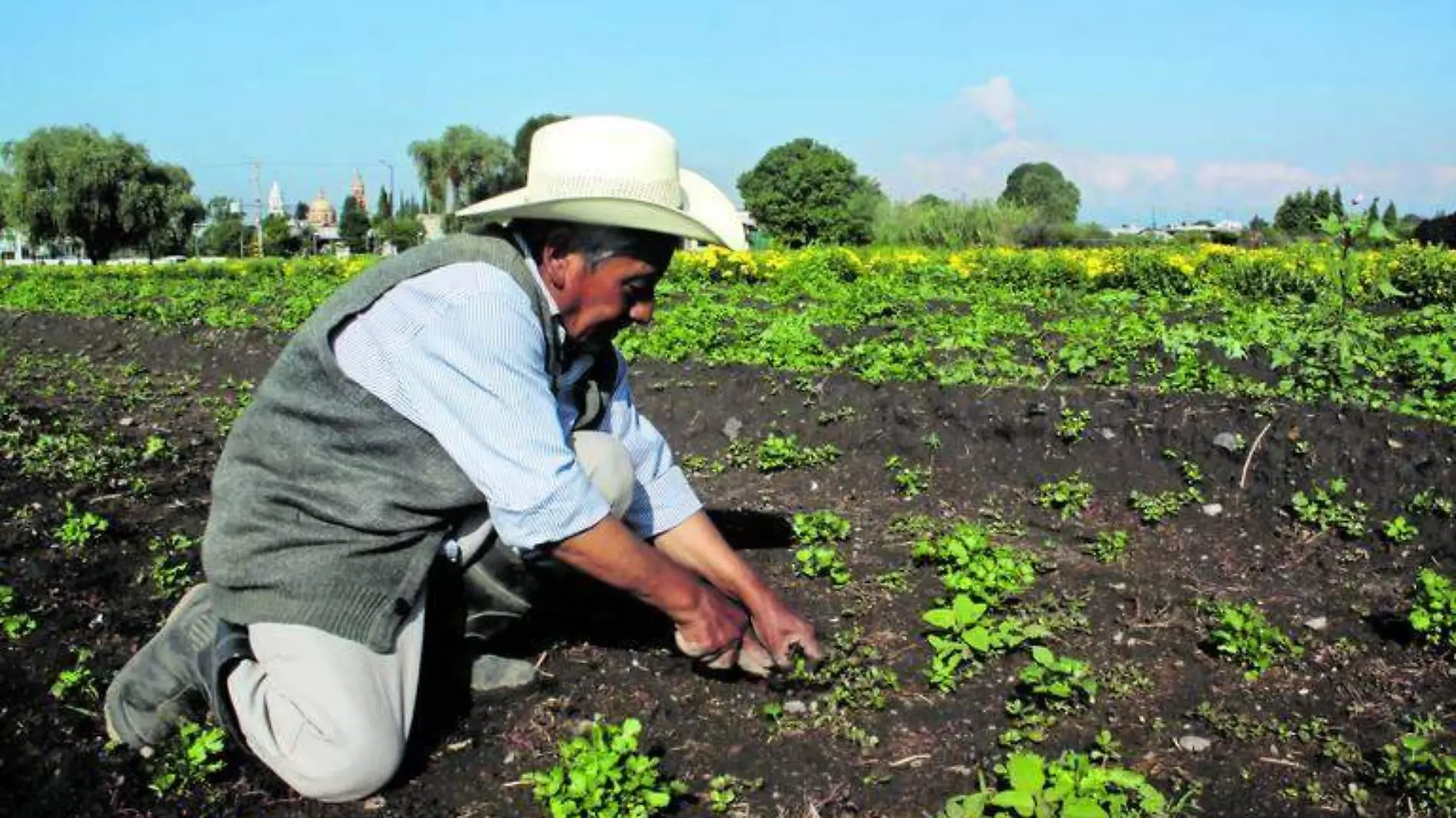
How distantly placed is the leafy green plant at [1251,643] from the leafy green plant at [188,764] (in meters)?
2.42

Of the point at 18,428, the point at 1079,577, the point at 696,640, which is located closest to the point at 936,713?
the point at 696,640

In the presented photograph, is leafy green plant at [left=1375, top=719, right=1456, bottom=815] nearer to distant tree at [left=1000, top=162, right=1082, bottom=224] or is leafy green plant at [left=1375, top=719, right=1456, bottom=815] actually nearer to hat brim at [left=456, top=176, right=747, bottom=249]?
hat brim at [left=456, top=176, right=747, bottom=249]

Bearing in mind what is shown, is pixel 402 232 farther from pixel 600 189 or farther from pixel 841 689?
pixel 600 189

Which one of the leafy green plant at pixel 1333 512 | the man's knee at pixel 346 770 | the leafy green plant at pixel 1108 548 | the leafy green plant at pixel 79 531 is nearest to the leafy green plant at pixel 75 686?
the man's knee at pixel 346 770

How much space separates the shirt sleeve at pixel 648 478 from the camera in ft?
9.86

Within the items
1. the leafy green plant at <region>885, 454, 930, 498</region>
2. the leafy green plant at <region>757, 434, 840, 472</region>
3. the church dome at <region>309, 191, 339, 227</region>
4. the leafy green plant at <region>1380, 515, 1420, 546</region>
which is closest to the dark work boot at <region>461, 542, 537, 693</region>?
the leafy green plant at <region>885, 454, 930, 498</region>

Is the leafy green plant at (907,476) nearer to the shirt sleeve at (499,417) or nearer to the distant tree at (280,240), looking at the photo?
the shirt sleeve at (499,417)

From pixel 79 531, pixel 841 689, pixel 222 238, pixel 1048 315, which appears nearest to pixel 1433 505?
pixel 841 689

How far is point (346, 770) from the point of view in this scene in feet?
7.84

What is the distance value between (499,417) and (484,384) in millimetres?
68

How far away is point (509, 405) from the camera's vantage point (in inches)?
86.7

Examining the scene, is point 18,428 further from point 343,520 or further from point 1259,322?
point 1259,322

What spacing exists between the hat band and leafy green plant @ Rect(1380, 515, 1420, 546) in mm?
2903

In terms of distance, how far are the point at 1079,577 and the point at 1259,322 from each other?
455cm
